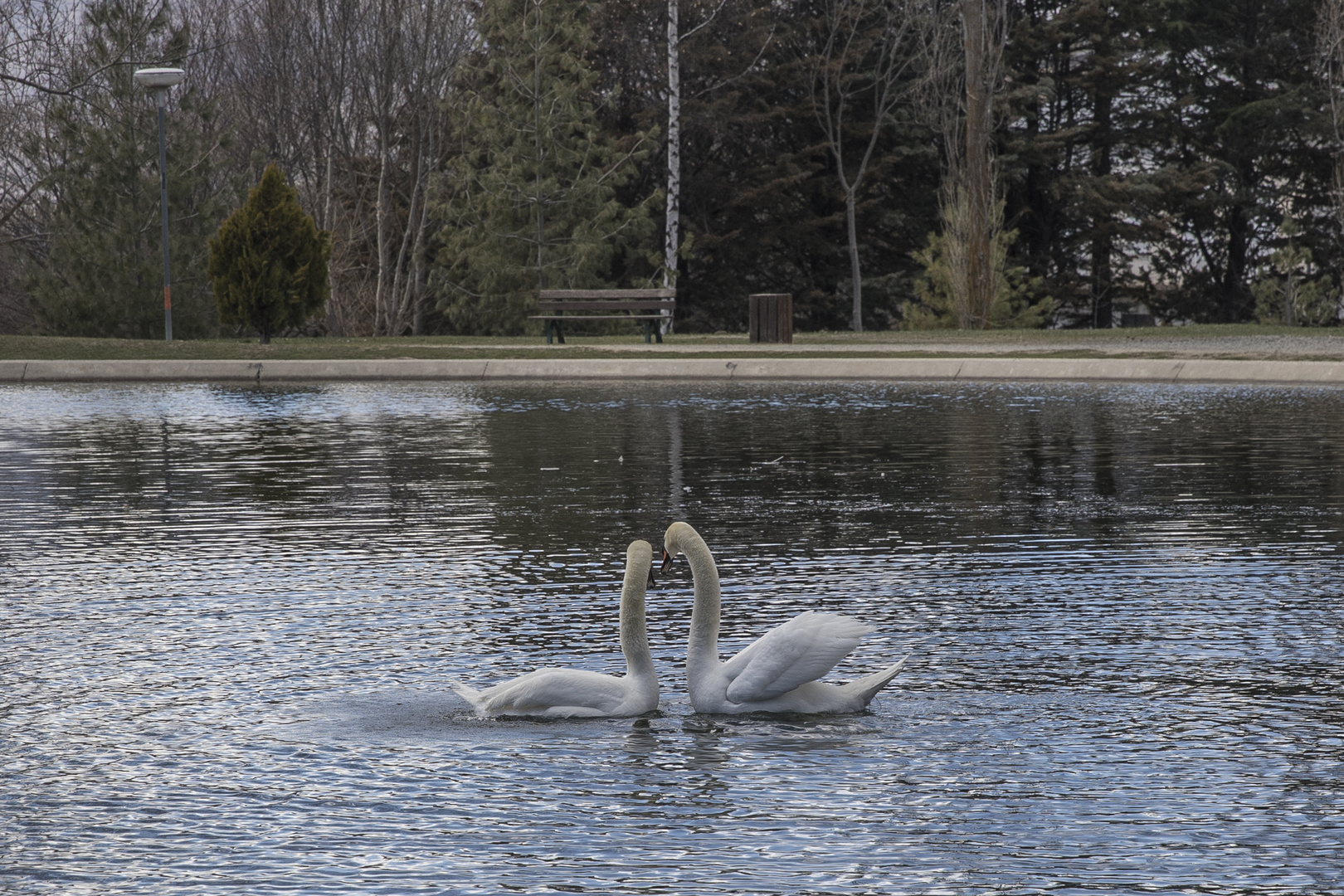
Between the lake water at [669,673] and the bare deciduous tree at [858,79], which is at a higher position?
the bare deciduous tree at [858,79]

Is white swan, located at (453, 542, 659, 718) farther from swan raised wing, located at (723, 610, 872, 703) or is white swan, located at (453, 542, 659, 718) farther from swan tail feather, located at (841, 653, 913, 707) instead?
swan tail feather, located at (841, 653, 913, 707)

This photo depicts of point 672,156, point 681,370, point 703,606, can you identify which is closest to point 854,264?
point 672,156

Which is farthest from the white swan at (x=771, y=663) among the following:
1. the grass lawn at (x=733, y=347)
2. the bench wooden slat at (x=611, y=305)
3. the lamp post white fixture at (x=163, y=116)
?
the bench wooden slat at (x=611, y=305)

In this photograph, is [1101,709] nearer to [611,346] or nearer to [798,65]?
[611,346]

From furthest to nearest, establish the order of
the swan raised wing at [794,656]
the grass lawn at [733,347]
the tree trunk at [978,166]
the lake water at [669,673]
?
the tree trunk at [978,166] < the grass lawn at [733,347] < the swan raised wing at [794,656] < the lake water at [669,673]

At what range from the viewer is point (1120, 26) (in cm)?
4450

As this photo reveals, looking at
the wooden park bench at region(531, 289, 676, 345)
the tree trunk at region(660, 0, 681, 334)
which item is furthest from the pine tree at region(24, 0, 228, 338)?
the tree trunk at region(660, 0, 681, 334)

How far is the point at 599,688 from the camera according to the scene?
545 centimetres

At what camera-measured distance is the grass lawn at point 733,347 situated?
2467 cm

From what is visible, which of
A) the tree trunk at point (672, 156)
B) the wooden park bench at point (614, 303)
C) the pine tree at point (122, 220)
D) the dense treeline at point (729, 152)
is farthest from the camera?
the tree trunk at point (672, 156)

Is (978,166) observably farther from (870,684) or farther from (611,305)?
(870,684)

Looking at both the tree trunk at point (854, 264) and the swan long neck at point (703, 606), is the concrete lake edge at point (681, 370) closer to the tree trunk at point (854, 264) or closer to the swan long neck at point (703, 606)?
the swan long neck at point (703, 606)

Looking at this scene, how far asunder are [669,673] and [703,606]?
0.68m

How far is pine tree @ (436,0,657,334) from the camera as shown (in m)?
38.1
